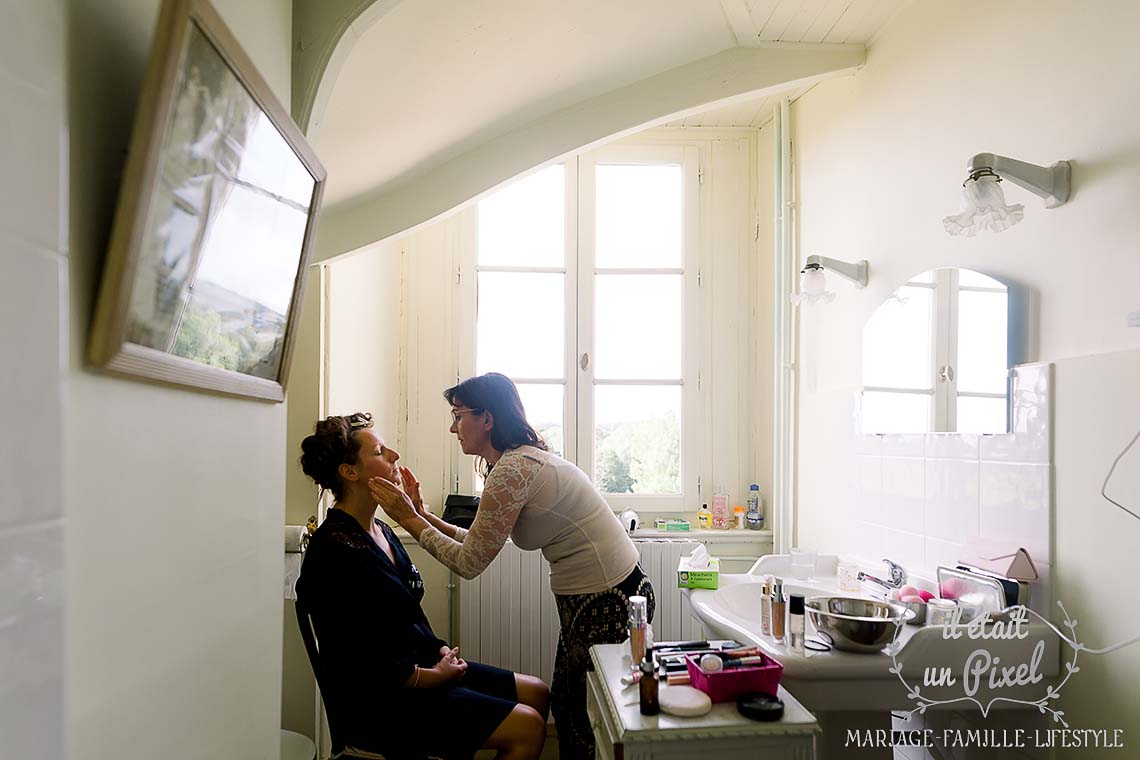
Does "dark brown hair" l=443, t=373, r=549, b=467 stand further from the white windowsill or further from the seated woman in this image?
the white windowsill

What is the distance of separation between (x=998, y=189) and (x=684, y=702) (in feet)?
4.36

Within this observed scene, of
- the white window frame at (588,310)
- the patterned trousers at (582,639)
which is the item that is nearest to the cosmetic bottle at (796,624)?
the patterned trousers at (582,639)

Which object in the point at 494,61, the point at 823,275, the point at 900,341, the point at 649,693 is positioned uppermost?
the point at 494,61

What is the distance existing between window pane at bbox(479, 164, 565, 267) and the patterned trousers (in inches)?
71.8

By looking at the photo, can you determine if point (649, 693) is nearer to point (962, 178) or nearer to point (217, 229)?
point (217, 229)

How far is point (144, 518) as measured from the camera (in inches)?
33.9

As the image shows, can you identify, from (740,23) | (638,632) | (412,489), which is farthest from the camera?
(412,489)

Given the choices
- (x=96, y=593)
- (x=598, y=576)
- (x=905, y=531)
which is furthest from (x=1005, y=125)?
(x=96, y=593)

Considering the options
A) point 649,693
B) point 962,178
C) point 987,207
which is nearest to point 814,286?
point 962,178

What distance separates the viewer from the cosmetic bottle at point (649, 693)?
1.54m

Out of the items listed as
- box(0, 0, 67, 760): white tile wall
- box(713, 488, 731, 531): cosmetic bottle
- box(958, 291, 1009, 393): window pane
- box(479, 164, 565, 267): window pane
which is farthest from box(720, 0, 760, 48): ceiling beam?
box(0, 0, 67, 760): white tile wall

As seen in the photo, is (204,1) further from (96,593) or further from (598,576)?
(598,576)

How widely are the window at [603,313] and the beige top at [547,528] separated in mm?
1278

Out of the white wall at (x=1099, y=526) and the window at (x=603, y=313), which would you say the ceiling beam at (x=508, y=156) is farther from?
the white wall at (x=1099, y=526)
